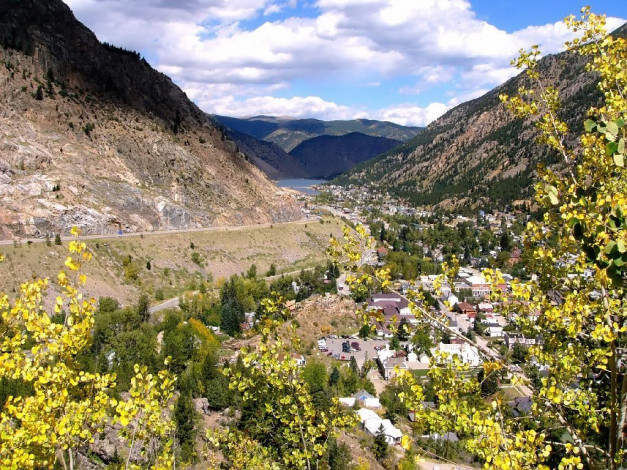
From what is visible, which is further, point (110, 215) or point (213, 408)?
point (110, 215)

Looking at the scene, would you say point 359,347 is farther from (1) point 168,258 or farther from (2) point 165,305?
(1) point 168,258

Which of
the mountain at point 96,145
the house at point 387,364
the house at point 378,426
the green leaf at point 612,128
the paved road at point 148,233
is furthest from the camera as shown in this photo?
the mountain at point 96,145

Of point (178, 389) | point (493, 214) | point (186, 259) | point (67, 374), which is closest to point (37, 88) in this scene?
point (186, 259)

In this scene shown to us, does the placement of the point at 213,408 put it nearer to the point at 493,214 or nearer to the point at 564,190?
the point at 564,190

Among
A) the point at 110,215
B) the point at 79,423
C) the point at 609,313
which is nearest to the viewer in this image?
the point at 609,313

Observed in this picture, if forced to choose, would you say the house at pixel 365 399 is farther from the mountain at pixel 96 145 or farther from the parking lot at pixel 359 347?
the mountain at pixel 96 145

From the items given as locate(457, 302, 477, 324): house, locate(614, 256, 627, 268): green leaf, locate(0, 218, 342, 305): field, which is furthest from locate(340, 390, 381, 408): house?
locate(614, 256, 627, 268): green leaf

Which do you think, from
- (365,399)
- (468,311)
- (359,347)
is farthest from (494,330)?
(365,399)

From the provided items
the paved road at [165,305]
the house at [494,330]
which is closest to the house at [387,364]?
the house at [494,330]
